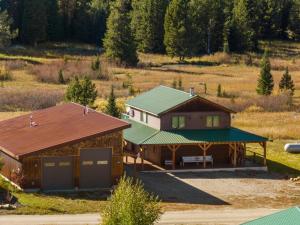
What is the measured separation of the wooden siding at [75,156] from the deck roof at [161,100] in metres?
8.35

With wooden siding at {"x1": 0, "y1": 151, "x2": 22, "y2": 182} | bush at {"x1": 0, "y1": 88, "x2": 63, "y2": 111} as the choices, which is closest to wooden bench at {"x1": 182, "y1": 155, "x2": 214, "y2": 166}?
wooden siding at {"x1": 0, "y1": 151, "x2": 22, "y2": 182}

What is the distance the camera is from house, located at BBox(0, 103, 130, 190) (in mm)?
42812

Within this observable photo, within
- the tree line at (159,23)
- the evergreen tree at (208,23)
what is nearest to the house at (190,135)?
the tree line at (159,23)

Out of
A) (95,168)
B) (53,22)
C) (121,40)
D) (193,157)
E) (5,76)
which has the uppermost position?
(53,22)

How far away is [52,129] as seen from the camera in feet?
152

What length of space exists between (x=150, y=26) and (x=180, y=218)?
310 ft

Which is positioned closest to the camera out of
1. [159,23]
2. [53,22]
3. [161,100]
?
[161,100]

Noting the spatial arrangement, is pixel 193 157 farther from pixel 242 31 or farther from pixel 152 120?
pixel 242 31

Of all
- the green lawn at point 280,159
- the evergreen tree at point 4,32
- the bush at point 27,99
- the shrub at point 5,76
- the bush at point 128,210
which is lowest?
the green lawn at point 280,159

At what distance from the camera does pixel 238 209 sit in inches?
1582

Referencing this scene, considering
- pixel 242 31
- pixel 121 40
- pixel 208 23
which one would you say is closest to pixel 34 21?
pixel 121 40

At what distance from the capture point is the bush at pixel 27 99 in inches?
2936

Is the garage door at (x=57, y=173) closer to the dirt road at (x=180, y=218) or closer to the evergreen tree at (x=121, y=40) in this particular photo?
the dirt road at (x=180, y=218)

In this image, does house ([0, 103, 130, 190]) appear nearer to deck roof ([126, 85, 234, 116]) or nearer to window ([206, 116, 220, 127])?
deck roof ([126, 85, 234, 116])
